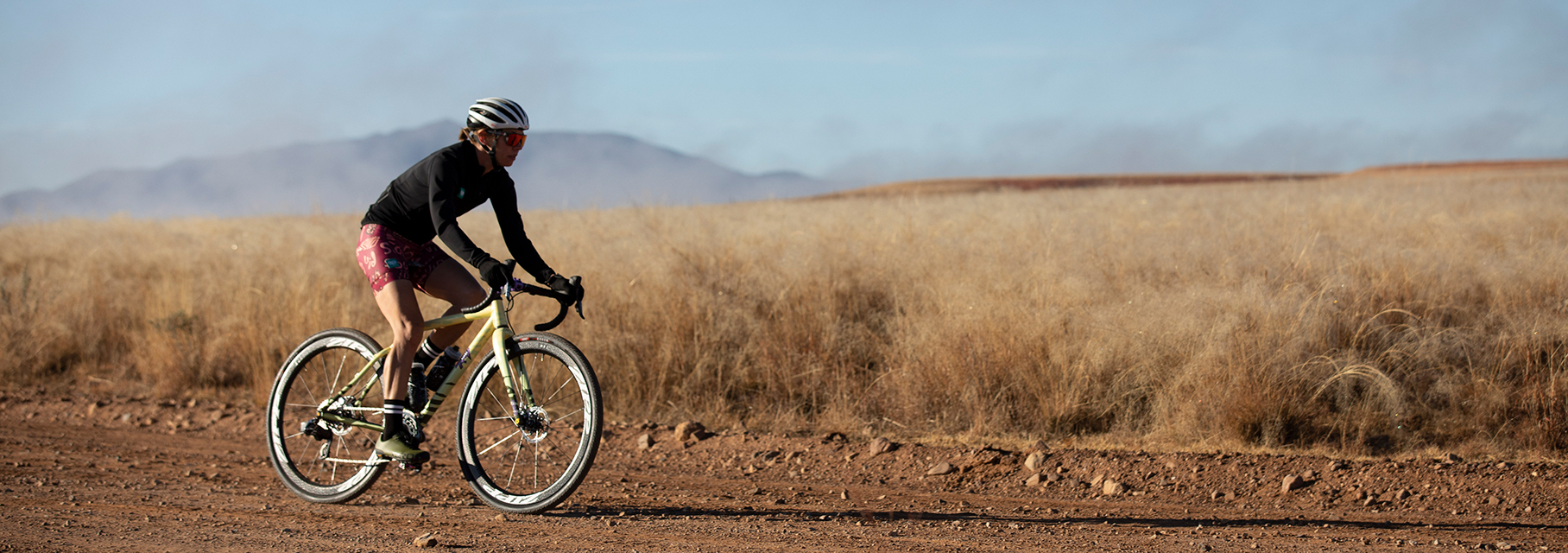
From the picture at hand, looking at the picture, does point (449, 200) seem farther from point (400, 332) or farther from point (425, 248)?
point (400, 332)

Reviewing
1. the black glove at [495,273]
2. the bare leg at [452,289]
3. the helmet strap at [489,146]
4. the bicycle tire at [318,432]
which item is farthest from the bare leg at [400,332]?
the helmet strap at [489,146]

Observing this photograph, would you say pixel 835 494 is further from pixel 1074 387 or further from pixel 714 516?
pixel 1074 387

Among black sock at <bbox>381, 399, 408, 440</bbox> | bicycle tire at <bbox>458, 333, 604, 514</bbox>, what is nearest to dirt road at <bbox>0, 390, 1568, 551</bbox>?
bicycle tire at <bbox>458, 333, 604, 514</bbox>

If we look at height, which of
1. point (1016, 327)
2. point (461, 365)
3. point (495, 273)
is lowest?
point (1016, 327)

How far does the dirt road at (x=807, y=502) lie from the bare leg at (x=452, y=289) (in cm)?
89

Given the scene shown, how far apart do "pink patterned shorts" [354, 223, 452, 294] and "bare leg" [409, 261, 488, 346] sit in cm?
4

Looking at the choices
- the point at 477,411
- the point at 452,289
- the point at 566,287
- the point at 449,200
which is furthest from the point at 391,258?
the point at 566,287

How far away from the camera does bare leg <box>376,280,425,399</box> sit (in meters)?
4.74

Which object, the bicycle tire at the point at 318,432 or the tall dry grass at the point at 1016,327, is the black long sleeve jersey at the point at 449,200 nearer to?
the bicycle tire at the point at 318,432

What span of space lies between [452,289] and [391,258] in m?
0.35

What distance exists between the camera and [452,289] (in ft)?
16.4

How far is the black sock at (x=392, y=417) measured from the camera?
15.8ft

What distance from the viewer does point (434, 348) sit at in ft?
16.3

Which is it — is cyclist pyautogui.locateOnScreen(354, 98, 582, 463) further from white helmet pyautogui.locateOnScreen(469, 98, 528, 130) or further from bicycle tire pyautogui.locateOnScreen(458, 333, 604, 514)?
bicycle tire pyautogui.locateOnScreen(458, 333, 604, 514)
